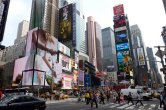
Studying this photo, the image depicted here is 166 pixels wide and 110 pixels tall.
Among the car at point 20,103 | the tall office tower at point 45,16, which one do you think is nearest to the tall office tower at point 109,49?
the tall office tower at point 45,16

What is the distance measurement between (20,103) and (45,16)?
462ft

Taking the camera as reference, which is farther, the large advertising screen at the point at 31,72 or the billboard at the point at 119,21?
the billboard at the point at 119,21

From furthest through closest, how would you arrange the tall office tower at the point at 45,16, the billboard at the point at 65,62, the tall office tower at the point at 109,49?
the tall office tower at the point at 109,49
the tall office tower at the point at 45,16
the billboard at the point at 65,62

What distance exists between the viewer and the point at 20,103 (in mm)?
11883

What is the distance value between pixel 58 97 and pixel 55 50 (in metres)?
38.5

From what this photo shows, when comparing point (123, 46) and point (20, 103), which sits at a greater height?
point (123, 46)

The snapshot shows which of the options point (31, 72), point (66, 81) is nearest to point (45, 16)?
point (66, 81)

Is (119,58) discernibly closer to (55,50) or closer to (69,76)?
(69,76)

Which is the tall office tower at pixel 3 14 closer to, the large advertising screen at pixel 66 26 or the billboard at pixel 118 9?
the billboard at pixel 118 9

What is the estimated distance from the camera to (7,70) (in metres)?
80.9

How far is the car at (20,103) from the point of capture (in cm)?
1114

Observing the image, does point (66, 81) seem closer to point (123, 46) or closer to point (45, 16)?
point (123, 46)

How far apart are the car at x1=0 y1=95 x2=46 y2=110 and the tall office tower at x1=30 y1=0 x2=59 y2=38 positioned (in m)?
133

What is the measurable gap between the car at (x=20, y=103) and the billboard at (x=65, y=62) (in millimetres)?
67012
